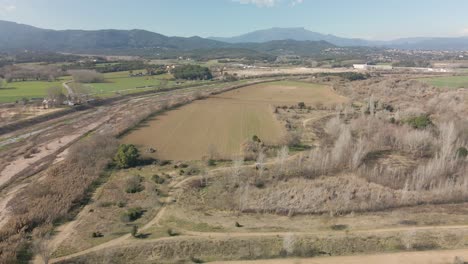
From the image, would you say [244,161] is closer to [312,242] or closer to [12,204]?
[312,242]

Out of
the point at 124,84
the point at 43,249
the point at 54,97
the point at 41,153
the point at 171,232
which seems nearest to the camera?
the point at 43,249

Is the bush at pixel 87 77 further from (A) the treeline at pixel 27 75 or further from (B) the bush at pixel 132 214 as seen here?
(B) the bush at pixel 132 214

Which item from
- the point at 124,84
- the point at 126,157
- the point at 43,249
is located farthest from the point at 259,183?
the point at 124,84

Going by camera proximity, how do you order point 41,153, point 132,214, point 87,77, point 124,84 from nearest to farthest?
point 132,214 < point 41,153 < point 124,84 < point 87,77

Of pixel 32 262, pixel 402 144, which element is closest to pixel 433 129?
pixel 402 144

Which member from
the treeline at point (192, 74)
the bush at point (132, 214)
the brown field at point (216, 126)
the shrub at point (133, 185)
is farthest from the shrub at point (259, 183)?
the treeline at point (192, 74)

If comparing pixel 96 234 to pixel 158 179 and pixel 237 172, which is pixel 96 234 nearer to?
pixel 158 179

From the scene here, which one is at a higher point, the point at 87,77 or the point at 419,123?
the point at 87,77
